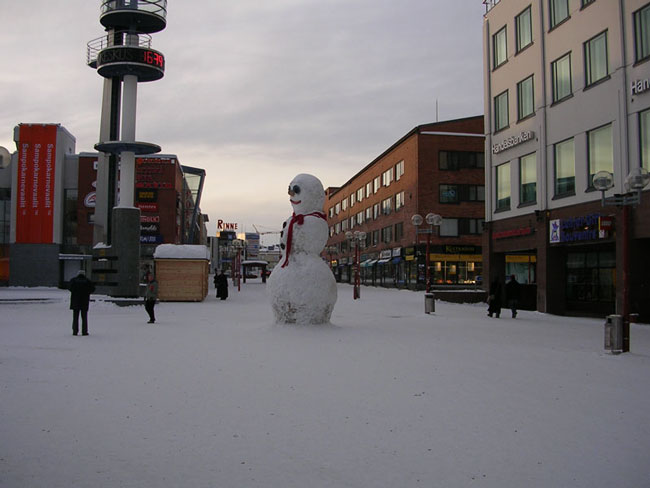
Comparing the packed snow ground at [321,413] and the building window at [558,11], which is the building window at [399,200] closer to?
the building window at [558,11]

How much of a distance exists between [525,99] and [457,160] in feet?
81.3

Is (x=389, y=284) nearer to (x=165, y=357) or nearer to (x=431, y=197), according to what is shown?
(x=431, y=197)

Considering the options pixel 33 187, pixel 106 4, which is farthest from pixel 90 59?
pixel 33 187

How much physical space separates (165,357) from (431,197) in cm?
4082

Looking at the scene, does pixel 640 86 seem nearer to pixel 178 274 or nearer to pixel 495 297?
pixel 495 297

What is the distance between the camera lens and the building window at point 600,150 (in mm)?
19484

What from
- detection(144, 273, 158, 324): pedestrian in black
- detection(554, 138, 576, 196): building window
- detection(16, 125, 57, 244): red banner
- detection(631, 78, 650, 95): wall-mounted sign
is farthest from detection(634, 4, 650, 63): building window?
detection(16, 125, 57, 244): red banner

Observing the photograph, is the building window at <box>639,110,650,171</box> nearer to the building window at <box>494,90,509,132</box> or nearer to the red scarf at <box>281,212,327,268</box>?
the building window at <box>494,90,509,132</box>

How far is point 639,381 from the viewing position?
28.1 feet

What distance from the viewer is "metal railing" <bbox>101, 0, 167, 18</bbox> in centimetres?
3097

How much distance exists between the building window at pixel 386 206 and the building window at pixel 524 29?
1254 inches

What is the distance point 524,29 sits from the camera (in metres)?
25.4

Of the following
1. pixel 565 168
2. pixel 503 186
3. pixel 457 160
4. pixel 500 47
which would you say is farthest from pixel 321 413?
pixel 457 160

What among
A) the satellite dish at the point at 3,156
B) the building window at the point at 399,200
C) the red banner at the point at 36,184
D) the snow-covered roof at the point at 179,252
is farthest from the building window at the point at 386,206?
the satellite dish at the point at 3,156
